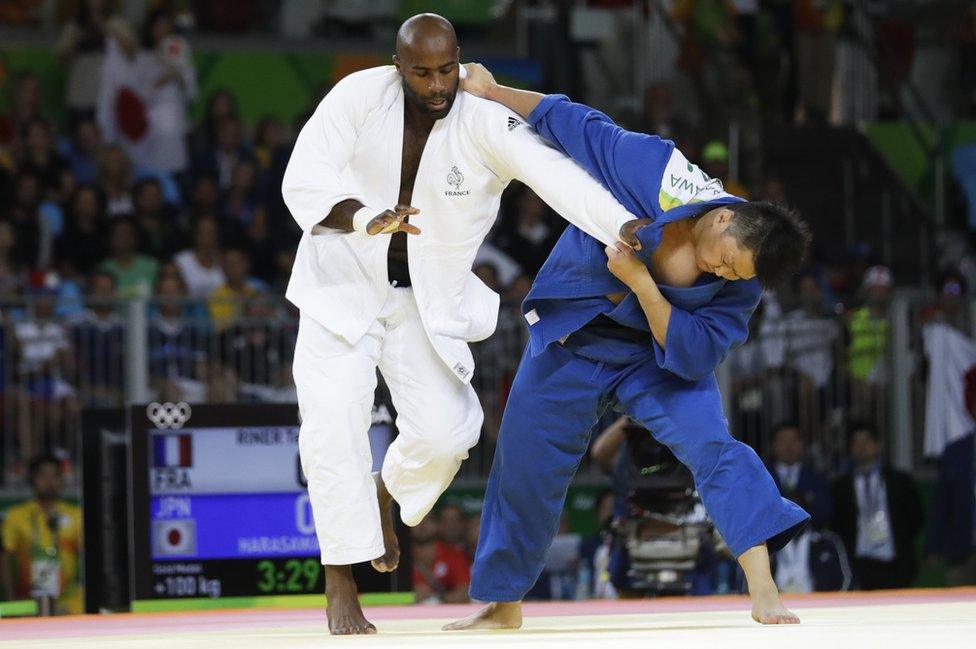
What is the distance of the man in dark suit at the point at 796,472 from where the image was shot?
8539 mm

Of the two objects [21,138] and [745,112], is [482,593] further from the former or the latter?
[745,112]

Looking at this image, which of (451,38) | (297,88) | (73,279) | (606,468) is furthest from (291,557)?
(297,88)

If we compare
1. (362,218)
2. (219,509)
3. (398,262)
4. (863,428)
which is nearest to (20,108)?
(219,509)

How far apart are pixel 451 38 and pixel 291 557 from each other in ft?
8.28

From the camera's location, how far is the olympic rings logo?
6203 mm

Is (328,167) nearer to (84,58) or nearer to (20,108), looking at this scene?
(20,108)

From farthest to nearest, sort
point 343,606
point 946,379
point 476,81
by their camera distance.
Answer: point 946,379 → point 476,81 → point 343,606

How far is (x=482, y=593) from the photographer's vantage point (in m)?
4.61

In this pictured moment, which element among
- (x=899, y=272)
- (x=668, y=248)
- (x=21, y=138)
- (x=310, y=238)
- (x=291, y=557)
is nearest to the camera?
(x=668, y=248)

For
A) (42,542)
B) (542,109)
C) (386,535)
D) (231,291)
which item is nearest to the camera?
(542,109)

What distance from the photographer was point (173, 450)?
624cm

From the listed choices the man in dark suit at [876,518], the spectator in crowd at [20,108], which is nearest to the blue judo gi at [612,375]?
the man in dark suit at [876,518]

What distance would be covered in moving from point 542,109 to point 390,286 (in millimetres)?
685

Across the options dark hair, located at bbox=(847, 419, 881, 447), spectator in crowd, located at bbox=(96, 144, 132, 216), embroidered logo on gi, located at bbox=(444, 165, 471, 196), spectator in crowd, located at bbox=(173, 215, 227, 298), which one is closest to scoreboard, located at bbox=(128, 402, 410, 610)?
embroidered logo on gi, located at bbox=(444, 165, 471, 196)
